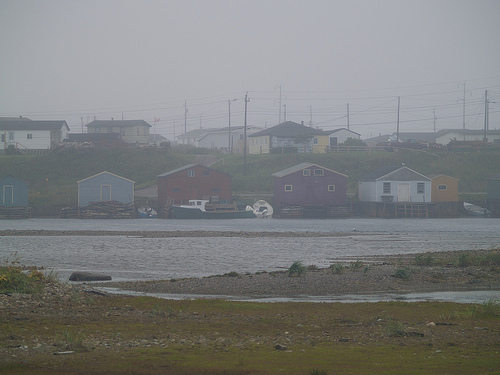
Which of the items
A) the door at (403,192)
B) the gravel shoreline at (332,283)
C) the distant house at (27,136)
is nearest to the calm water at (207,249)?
the gravel shoreline at (332,283)

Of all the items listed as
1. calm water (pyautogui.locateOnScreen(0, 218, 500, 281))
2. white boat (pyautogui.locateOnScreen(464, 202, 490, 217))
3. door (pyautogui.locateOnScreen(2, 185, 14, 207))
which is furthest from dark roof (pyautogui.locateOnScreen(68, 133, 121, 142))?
white boat (pyautogui.locateOnScreen(464, 202, 490, 217))

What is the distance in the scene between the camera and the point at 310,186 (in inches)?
2749

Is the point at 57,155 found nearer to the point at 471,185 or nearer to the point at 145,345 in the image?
the point at 471,185

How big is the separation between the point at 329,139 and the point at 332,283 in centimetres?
7582

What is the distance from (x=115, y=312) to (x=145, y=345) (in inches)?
165

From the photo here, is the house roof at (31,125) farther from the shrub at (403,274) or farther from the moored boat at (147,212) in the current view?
the shrub at (403,274)

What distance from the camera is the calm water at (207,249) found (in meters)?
27.2

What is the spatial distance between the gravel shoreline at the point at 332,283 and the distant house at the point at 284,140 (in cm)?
6559

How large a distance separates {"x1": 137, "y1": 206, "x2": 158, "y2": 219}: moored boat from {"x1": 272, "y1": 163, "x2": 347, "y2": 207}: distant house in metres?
14.5

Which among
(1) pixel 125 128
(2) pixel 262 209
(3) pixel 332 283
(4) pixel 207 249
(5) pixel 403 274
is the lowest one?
(4) pixel 207 249

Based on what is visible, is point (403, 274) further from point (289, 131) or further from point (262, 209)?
point (289, 131)

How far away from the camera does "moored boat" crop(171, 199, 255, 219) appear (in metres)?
66.1

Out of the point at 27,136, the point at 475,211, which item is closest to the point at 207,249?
the point at 475,211

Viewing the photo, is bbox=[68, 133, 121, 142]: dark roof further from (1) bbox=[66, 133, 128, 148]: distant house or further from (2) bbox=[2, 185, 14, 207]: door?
(2) bbox=[2, 185, 14, 207]: door
